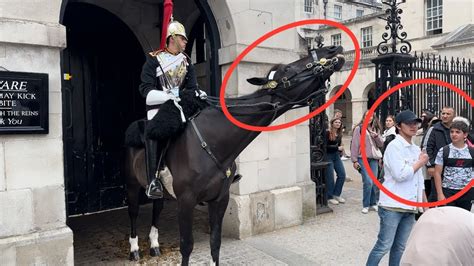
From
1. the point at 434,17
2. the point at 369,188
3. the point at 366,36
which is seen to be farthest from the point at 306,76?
the point at 366,36

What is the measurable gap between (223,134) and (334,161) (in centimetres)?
514

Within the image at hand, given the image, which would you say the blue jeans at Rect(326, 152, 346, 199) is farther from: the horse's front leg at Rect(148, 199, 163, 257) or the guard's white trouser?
the guard's white trouser

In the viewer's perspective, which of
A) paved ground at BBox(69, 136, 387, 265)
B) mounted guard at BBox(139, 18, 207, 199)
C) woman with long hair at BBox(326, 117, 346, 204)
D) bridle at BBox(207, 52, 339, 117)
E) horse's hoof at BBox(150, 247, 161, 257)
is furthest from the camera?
woman with long hair at BBox(326, 117, 346, 204)

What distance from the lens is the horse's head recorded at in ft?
12.2

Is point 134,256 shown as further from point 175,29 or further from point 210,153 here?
point 175,29

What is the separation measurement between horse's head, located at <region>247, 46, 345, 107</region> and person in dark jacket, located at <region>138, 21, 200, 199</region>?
0.93 meters

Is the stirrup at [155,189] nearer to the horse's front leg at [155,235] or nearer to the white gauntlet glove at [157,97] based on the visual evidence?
the white gauntlet glove at [157,97]

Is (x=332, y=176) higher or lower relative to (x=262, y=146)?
lower

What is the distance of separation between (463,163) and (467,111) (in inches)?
294

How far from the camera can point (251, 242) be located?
237 inches

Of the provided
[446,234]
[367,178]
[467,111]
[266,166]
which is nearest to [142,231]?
[266,166]

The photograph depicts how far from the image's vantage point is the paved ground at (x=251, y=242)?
5395 mm

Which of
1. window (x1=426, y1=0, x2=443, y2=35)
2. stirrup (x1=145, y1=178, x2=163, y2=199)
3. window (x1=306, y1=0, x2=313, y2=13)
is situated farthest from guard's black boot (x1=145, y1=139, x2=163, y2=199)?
window (x1=306, y1=0, x2=313, y2=13)

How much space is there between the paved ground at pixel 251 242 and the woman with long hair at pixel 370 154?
1.26ft
